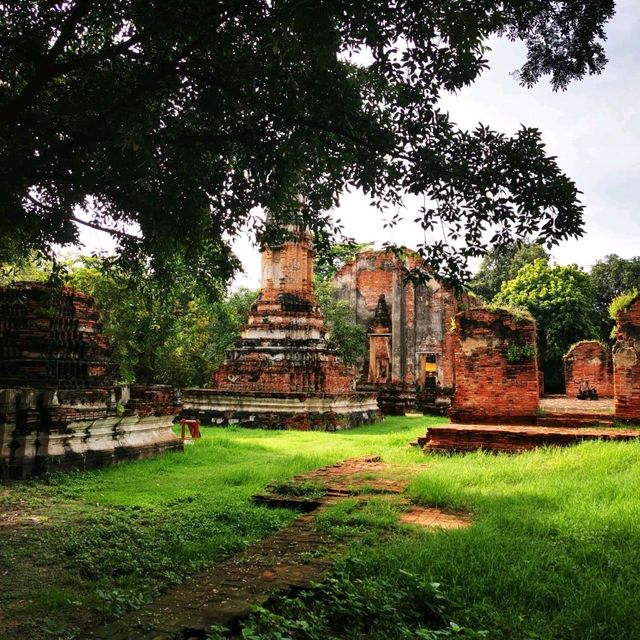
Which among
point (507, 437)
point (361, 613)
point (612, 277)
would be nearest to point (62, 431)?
point (361, 613)

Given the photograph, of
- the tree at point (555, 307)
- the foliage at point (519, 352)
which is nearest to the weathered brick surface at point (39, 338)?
the foliage at point (519, 352)

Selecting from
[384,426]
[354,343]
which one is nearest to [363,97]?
[384,426]

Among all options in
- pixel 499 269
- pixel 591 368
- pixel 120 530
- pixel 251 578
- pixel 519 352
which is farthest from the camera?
pixel 499 269

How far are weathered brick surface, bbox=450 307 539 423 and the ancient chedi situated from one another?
17.5 ft

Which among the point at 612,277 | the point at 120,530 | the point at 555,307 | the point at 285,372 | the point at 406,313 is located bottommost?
the point at 120,530

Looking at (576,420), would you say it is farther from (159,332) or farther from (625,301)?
(159,332)

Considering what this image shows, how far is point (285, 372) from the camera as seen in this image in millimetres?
15906

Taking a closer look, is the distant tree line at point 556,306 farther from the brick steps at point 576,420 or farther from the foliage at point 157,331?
the brick steps at point 576,420

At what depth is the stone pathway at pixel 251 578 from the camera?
9.62 feet

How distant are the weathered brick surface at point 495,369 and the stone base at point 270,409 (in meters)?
5.10

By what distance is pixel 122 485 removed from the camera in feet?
23.1

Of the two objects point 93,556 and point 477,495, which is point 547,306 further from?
point 93,556

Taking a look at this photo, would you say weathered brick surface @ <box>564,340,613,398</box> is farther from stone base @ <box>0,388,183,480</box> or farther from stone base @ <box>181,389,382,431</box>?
stone base @ <box>0,388,183,480</box>

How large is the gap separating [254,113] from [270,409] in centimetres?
1093
